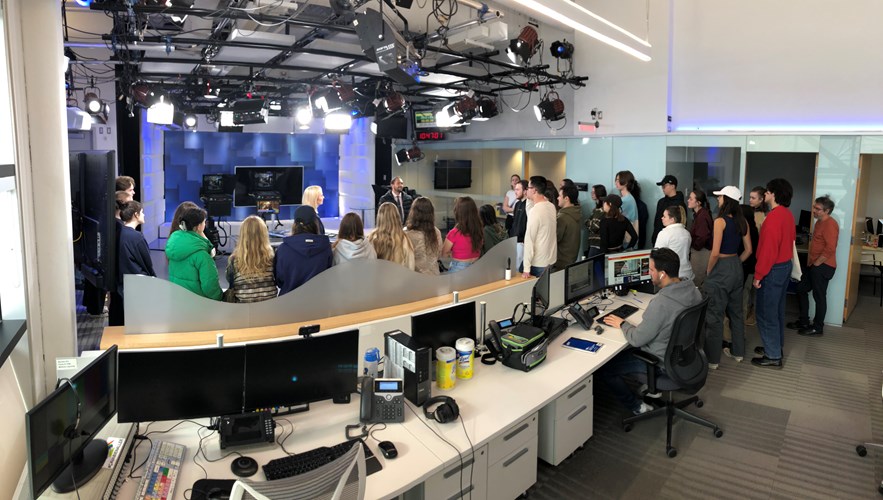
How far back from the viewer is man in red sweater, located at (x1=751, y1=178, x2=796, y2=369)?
18.9 ft

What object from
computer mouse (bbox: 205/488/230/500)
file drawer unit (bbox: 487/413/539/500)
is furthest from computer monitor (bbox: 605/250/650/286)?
computer mouse (bbox: 205/488/230/500)

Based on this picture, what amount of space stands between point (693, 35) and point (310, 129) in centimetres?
967

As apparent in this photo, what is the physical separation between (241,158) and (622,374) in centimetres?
1241

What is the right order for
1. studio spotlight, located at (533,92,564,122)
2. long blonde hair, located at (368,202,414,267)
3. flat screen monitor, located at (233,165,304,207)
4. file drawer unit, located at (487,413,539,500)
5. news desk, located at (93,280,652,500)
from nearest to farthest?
1. news desk, located at (93,280,652,500)
2. file drawer unit, located at (487,413,539,500)
3. long blonde hair, located at (368,202,414,267)
4. studio spotlight, located at (533,92,564,122)
5. flat screen monitor, located at (233,165,304,207)

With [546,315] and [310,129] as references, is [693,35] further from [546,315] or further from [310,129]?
[310,129]

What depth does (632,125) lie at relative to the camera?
8.91 meters

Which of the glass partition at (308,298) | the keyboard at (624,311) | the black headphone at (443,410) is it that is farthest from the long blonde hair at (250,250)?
the keyboard at (624,311)

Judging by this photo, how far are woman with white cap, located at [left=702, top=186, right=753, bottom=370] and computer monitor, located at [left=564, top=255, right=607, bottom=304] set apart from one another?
110 centimetres

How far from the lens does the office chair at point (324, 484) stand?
1.99m

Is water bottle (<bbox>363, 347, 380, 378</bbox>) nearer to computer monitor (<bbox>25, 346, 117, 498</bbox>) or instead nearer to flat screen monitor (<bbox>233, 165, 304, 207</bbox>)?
computer monitor (<bbox>25, 346, 117, 498</bbox>)

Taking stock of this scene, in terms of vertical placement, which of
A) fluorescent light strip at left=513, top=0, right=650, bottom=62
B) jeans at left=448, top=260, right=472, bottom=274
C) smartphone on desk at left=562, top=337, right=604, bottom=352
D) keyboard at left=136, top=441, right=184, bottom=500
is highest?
fluorescent light strip at left=513, top=0, right=650, bottom=62

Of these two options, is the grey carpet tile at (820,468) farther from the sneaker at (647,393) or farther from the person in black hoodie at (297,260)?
the person in black hoodie at (297,260)

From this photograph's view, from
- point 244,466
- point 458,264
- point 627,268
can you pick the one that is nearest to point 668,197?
point 627,268

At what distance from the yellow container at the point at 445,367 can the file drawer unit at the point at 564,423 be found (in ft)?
2.32
